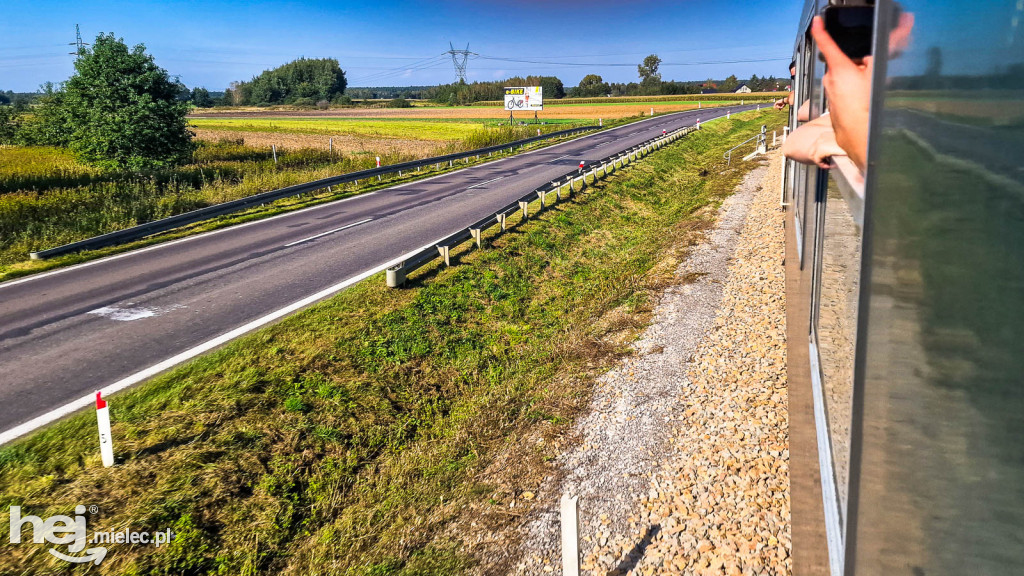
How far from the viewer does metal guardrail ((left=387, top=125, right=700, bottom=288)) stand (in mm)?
12175

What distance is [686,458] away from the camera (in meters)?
6.67

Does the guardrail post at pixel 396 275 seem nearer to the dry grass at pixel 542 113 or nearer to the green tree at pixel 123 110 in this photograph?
the green tree at pixel 123 110

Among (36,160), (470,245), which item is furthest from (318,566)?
(36,160)

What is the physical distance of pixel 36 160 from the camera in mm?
34344

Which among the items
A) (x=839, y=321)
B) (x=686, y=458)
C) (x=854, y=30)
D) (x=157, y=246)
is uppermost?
(x=854, y=30)

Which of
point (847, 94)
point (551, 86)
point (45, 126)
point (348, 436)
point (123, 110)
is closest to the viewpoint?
point (847, 94)

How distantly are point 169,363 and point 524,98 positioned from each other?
66.1 meters

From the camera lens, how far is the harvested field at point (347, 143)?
41.6 metres

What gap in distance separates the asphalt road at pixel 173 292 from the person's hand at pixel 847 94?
27.0 ft

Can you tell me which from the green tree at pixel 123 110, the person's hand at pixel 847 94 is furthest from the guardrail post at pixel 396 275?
the green tree at pixel 123 110

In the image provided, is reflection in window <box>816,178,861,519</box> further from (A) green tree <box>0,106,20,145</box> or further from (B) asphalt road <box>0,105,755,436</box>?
(A) green tree <box>0,106,20,145</box>

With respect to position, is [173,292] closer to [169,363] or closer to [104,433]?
[169,363]

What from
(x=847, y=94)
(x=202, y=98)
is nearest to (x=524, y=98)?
(x=847, y=94)

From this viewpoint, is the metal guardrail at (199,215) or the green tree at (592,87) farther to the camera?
the green tree at (592,87)
